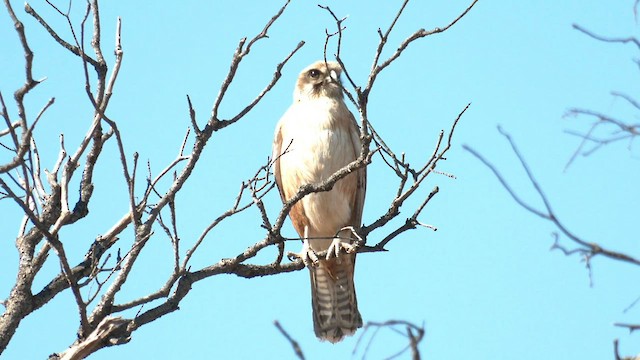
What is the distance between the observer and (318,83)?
7.55m

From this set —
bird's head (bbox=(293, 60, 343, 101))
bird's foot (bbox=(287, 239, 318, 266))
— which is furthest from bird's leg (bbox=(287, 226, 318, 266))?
bird's head (bbox=(293, 60, 343, 101))

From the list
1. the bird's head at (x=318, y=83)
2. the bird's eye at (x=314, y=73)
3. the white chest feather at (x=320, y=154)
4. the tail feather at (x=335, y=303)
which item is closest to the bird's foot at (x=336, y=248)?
the white chest feather at (x=320, y=154)

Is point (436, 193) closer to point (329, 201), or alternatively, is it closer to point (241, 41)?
point (241, 41)

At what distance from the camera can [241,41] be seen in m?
4.49

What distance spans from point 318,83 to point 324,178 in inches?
32.7

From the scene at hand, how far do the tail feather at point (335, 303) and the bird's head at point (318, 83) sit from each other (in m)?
1.36

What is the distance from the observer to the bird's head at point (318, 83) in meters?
7.52

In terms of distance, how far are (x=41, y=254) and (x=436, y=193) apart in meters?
2.16

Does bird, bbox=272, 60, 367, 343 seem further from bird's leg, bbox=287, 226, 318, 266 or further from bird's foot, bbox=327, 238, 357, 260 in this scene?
bird's leg, bbox=287, 226, 318, 266

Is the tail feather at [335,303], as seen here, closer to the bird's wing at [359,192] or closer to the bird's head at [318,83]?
the bird's wing at [359,192]

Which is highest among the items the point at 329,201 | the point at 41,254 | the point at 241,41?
the point at 329,201

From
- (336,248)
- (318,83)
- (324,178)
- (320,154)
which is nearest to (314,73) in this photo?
(318,83)

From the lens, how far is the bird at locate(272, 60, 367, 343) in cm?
724

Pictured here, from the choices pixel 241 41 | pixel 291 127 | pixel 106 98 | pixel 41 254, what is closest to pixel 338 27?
pixel 241 41
